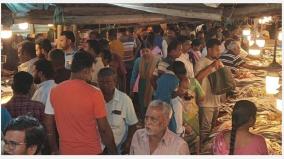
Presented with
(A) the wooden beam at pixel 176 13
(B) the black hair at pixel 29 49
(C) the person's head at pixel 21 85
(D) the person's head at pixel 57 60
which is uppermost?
(A) the wooden beam at pixel 176 13

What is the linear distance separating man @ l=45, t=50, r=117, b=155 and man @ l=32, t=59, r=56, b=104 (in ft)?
1.31

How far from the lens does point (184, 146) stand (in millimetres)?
Result: 2855

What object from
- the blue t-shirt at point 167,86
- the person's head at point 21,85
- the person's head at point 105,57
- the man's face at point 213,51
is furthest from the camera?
the person's head at point 105,57

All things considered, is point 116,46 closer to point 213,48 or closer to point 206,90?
point 213,48

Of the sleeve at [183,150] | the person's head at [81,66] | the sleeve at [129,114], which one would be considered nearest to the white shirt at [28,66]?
the person's head at [81,66]

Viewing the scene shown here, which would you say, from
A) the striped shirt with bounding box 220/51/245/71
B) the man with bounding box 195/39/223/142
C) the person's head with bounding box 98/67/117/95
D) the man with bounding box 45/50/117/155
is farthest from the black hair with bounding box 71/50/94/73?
the striped shirt with bounding box 220/51/245/71

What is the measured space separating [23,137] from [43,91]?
1.41 metres

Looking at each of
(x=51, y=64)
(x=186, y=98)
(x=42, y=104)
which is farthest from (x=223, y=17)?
(x=42, y=104)

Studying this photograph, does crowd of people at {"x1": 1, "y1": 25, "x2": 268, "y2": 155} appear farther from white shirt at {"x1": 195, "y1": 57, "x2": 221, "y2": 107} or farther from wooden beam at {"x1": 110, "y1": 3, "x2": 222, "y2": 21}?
wooden beam at {"x1": 110, "y1": 3, "x2": 222, "y2": 21}

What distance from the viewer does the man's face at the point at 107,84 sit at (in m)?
3.57

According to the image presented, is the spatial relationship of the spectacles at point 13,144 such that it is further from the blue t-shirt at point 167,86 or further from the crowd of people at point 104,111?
the blue t-shirt at point 167,86

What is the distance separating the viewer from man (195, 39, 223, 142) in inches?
193

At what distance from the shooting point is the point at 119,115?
3.52 m

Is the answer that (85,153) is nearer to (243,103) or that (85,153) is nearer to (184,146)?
(184,146)
